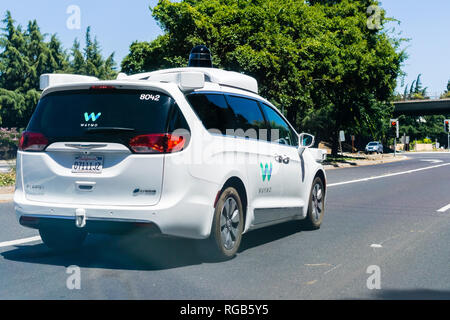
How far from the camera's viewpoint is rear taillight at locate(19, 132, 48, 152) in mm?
6223

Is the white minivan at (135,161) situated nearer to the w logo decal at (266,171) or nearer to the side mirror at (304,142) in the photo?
the w logo decal at (266,171)

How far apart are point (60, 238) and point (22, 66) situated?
5590cm

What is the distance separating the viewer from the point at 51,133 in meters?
6.20

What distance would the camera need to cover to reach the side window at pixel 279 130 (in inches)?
315

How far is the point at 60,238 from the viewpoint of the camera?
6.91 m

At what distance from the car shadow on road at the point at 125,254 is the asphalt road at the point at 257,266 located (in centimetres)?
1

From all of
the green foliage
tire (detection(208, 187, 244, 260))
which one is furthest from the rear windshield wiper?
the green foliage

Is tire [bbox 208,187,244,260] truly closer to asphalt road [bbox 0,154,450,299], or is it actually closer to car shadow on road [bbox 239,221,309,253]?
asphalt road [bbox 0,154,450,299]

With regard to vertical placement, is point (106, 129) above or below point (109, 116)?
below

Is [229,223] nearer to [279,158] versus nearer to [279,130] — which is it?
[279,158]

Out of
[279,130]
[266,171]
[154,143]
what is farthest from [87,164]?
[279,130]

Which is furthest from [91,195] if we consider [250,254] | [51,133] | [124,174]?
[250,254]

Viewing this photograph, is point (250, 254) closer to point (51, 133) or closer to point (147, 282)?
point (147, 282)

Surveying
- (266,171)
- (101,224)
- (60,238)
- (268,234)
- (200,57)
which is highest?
(200,57)
